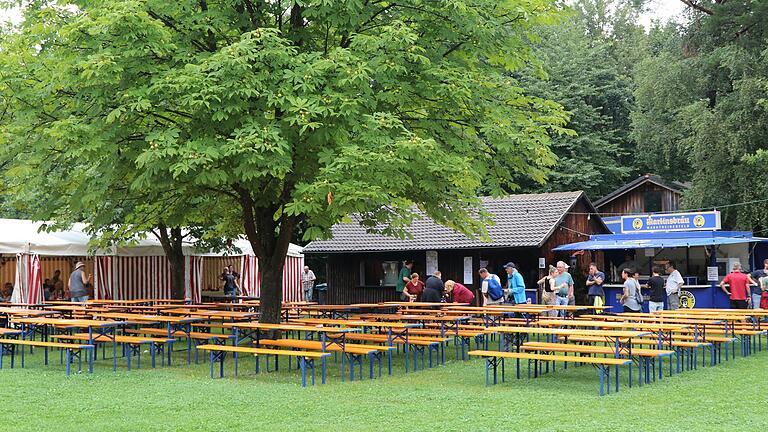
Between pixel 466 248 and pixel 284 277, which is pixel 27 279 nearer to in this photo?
pixel 284 277

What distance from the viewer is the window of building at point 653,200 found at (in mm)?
40625

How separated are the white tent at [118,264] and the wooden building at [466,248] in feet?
5.64

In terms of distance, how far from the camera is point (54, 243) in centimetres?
2392

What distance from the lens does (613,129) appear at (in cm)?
4619

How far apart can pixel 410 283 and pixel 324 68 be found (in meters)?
10.1

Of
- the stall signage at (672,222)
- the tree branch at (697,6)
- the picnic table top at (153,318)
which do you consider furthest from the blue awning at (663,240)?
the picnic table top at (153,318)

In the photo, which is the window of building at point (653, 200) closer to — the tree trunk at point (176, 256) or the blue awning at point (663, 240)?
the blue awning at point (663, 240)

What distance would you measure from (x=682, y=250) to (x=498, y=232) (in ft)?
20.2

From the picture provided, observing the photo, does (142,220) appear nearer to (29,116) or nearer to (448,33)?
(29,116)

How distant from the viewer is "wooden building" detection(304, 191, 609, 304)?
27297 millimetres

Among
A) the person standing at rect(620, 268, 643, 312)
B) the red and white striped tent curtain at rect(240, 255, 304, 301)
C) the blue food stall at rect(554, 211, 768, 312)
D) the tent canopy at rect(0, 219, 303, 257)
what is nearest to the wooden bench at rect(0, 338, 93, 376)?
the tent canopy at rect(0, 219, 303, 257)

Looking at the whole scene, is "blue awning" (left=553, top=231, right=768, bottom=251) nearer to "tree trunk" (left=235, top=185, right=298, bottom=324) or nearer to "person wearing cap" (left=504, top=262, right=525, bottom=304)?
"person wearing cap" (left=504, top=262, right=525, bottom=304)

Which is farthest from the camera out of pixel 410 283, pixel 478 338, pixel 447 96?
pixel 410 283

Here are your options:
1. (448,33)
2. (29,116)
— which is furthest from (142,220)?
(448,33)
